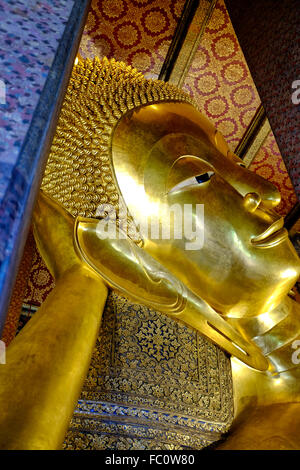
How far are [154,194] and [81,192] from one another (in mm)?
284

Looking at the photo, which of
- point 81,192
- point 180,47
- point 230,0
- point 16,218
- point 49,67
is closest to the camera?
point 16,218

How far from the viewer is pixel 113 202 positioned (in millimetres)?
1567

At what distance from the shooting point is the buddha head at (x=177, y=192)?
1481 mm

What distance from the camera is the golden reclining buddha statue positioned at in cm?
146

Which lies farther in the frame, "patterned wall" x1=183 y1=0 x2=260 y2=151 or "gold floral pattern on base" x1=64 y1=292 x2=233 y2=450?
"patterned wall" x1=183 y1=0 x2=260 y2=151

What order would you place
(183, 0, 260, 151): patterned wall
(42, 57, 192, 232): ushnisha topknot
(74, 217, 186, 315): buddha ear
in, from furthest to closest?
(183, 0, 260, 151): patterned wall, (42, 57, 192, 232): ushnisha topknot, (74, 217, 186, 315): buddha ear

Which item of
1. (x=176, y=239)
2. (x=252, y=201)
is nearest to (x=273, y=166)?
(x=252, y=201)

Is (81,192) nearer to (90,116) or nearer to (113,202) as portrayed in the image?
(113,202)

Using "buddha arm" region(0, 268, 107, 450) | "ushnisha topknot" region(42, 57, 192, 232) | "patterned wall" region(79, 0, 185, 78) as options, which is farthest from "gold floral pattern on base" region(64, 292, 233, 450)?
"patterned wall" region(79, 0, 185, 78)

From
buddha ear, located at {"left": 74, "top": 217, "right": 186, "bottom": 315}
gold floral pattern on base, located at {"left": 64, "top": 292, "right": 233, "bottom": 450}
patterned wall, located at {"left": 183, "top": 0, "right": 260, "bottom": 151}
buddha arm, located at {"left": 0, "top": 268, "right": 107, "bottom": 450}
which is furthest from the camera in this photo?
patterned wall, located at {"left": 183, "top": 0, "right": 260, "bottom": 151}

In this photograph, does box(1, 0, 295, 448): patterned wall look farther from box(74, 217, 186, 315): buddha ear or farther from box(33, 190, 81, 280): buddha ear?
box(33, 190, 81, 280): buddha ear

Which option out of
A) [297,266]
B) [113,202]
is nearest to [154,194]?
[113,202]

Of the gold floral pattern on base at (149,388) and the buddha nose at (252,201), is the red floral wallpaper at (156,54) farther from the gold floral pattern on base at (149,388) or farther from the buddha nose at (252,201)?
the buddha nose at (252,201)
